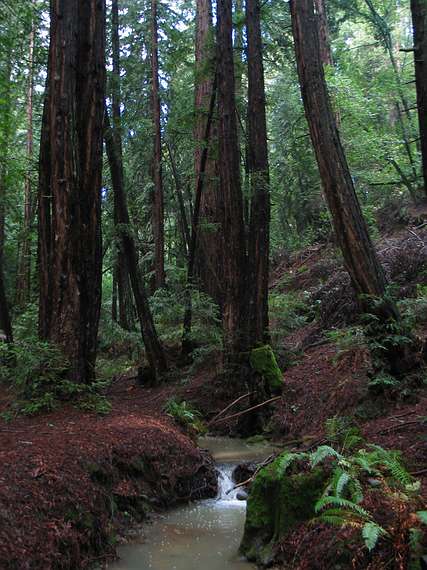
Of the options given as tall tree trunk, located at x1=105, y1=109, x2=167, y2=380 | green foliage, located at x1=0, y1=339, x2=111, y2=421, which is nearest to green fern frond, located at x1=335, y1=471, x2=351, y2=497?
green foliage, located at x1=0, y1=339, x2=111, y2=421

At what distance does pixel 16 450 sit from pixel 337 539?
9.52ft

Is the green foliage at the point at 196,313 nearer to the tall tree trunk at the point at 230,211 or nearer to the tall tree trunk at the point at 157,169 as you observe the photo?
the tall tree trunk at the point at 230,211

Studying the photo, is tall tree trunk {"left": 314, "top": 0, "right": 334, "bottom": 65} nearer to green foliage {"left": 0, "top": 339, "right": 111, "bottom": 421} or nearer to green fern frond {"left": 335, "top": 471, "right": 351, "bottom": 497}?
green foliage {"left": 0, "top": 339, "right": 111, "bottom": 421}

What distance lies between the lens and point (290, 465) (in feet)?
15.8

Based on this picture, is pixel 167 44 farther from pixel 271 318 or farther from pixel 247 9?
pixel 271 318

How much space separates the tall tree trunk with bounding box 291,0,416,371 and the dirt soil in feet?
10.4

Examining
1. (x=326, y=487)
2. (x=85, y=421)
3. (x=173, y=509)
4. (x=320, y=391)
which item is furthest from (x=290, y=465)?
(x=320, y=391)

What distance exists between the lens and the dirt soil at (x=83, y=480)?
368cm

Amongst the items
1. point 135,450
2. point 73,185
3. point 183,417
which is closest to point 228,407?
point 183,417

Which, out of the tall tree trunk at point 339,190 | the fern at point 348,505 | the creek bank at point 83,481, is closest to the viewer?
the fern at point 348,505

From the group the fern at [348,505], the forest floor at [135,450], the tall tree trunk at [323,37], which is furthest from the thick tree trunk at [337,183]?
the tall tree trunk at [323,37]

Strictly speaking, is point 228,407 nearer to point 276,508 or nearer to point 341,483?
point 276,508

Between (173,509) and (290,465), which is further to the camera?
(173,509)

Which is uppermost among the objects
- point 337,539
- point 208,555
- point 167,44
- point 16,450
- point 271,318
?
point 167,44
